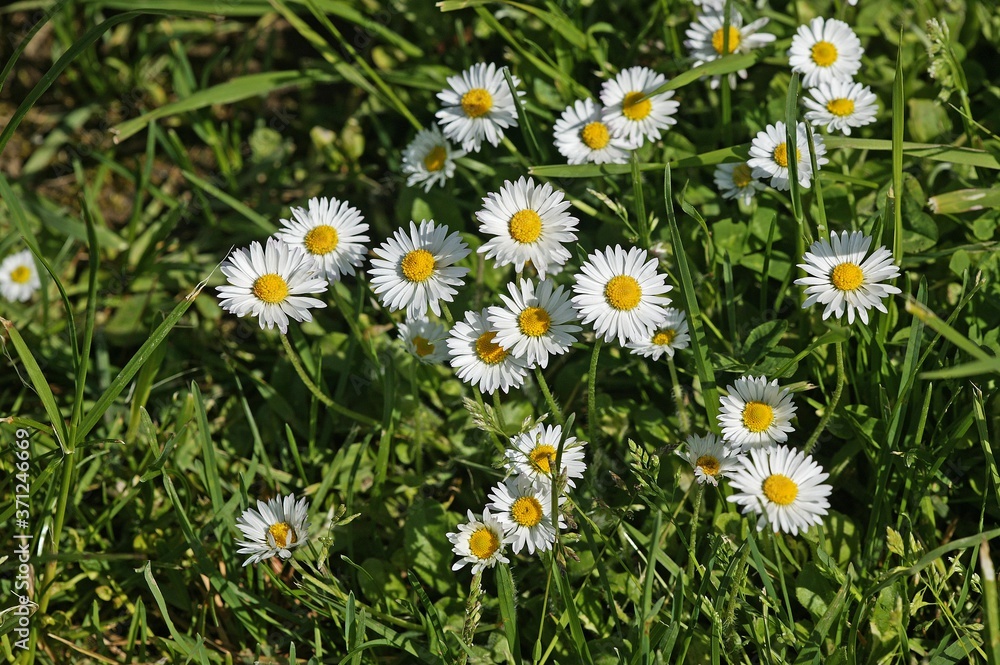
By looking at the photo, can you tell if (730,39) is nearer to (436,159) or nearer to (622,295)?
(436,159)

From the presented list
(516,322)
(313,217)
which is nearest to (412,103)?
(313,217)

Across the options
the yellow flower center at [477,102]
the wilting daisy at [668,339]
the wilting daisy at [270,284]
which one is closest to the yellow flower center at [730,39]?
the yellow flower center at [477,102]

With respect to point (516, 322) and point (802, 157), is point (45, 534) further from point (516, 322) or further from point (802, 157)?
point (802, 157)

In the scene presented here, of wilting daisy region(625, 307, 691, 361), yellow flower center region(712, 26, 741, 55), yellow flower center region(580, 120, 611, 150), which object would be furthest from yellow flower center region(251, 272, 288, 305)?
yellow flower center region(712, 26, 741, 55)

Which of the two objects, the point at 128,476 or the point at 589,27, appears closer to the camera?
the point at 128,476

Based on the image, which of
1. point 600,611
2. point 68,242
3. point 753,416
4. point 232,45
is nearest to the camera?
point 753,416
